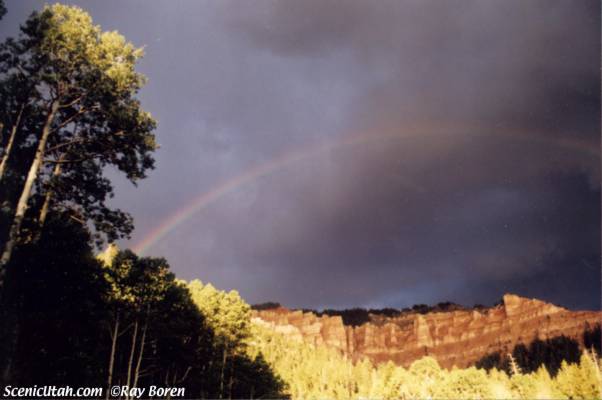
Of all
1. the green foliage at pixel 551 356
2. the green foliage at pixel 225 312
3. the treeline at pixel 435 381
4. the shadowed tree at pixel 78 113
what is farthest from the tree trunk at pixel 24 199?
the green foliage at pixel 551 356

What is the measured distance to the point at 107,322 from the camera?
22.3m

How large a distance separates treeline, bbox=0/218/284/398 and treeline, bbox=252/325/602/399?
1280 cm

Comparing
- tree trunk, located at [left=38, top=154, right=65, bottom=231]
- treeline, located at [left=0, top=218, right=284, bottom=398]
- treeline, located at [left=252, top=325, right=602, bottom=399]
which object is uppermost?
tree trunk, located at [left=38, top=154, right=65, bottom=231]

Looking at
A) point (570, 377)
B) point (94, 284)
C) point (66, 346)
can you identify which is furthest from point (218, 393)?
point (570, 377)

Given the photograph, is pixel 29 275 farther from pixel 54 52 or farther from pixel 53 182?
pixel 54 52

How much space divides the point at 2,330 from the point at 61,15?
10863mm

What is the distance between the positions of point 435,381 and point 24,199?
103 m

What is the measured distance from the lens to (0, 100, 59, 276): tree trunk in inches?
454

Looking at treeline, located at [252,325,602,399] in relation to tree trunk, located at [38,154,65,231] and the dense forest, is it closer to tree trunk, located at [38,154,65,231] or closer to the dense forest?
the dense forest

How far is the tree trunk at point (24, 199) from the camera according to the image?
1154 centimetres

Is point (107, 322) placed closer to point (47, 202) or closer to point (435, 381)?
point (47, 202)

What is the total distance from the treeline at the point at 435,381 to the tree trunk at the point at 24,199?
3692 cm

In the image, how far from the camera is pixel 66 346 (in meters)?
20.0

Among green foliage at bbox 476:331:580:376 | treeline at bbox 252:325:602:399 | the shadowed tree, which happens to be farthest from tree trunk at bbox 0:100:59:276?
green foliage at bbox 476:331:580:376
